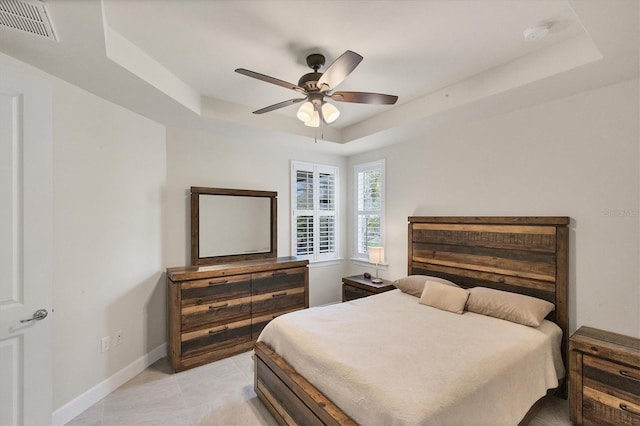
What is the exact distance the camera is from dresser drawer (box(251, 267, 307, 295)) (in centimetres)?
334

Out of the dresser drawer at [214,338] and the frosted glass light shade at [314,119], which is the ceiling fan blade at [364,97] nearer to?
the frosted glass light shade at [314,119]

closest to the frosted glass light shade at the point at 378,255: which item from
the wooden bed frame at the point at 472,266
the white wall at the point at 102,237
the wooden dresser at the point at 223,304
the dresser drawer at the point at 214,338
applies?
the wooden bed frame at the point at 472,266

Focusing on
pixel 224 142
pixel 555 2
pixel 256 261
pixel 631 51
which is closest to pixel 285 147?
pixel 224 142

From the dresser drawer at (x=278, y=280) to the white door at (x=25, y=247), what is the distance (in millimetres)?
1855

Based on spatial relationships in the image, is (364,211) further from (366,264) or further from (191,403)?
(191,403)

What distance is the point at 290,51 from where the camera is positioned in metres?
2.15

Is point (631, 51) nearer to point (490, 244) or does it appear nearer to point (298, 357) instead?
point (490, 244)

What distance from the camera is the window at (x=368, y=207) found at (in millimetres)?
4285

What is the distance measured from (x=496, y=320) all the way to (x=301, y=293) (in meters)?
2.17

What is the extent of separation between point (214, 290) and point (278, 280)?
78 cm

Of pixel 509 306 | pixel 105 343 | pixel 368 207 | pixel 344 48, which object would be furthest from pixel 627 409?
pixel 105 343

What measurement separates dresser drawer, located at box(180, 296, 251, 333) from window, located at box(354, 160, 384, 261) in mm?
2086

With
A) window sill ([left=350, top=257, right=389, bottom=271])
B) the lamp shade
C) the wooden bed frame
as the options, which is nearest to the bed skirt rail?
the wooden bed frame

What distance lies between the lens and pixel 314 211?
4.50 meters
